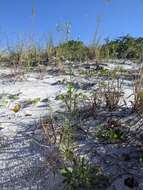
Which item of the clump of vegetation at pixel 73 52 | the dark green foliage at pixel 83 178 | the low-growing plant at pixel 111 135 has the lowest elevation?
the dark green foliage at pixel 83 178

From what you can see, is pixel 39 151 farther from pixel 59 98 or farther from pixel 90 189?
pixel 59 98

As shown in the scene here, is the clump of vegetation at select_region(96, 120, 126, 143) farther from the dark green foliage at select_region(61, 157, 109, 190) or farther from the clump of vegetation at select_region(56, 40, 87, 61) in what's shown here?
the clump of vegetation at select_region(56, 40, 87, 61)

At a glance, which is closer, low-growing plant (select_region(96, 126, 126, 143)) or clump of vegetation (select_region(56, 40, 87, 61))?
low-growing plant (select_region(96, 126, 126, 143))

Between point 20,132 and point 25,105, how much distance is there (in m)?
0.70

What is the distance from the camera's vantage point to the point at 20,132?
2.91 metres

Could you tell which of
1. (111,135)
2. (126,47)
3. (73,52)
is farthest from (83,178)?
(126,47)

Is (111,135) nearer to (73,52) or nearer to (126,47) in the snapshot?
(73,52)

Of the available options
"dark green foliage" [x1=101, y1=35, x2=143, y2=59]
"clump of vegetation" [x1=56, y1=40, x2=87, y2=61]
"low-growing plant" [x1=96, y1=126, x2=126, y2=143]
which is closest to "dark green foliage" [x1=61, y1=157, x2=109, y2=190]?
"low-growing plant" [x1=96, y1=126, x2=126, y2=143]

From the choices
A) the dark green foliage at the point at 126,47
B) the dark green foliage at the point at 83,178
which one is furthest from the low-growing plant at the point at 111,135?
the dark green foliage at the point at 126,47

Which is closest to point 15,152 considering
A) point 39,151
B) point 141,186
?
point 39,151

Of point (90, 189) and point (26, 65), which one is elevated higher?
point (26, 65)

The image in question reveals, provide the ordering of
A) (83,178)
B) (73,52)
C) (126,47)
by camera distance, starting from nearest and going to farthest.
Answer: (83,178), (73,52), (126,47)

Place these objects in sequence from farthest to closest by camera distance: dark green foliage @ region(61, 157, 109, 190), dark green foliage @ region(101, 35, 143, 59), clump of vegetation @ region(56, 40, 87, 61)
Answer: dark green foliage @ region(101, 35, 143, 59) → clump of vegetation @ region(56, 40, 87, 61) → dark green foliage @ region(61, 157, 109, 190)

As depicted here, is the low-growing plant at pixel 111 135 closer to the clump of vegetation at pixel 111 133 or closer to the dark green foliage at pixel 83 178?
the clump of vegetation at pixel 111 133
